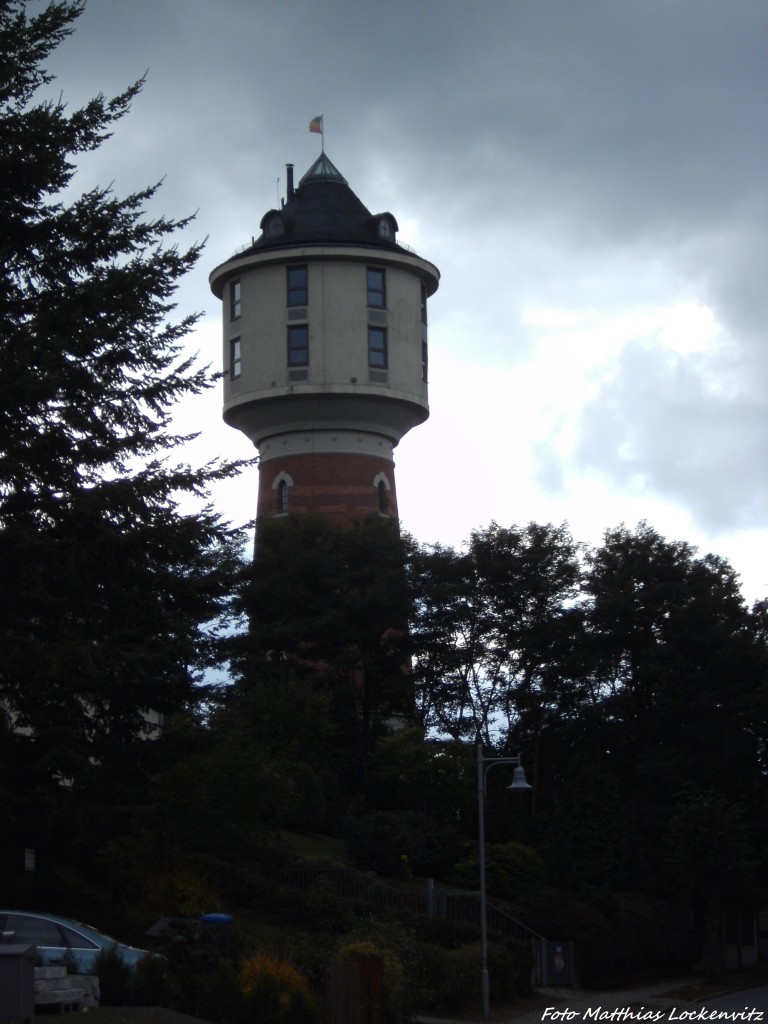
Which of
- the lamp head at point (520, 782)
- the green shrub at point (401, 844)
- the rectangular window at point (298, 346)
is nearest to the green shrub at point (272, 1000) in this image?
the lamp head at point (520, 782)

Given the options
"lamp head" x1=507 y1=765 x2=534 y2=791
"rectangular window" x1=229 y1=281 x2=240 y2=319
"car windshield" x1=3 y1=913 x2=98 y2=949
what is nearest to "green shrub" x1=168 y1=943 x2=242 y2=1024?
"car windshield" x1=3 y1=913 x2=98 y2=949

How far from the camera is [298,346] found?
58344 mm

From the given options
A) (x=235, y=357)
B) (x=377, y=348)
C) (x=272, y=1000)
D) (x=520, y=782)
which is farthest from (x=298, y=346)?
(x=272, y=1000)

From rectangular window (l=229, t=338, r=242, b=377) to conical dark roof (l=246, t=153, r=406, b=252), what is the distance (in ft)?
12.4

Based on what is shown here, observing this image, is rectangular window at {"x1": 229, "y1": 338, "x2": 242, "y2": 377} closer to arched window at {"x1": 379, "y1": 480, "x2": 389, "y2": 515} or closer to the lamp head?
arched window at {"x1": 379, "y1": 480, "x2": 389, "y2": 515}

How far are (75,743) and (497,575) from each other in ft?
99.2

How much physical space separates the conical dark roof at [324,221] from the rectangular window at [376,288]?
1.03 metres

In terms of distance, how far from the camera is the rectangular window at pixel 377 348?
58.4 meters

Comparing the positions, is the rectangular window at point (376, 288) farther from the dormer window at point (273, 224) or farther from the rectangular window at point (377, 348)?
the dormer window at point (273, 224)

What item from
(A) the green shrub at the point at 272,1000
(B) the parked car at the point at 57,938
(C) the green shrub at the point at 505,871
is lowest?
(A) the green shrub at the point at 272,1000

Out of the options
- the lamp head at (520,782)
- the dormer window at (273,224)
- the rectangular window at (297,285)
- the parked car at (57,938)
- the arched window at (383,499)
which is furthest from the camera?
the dormer window at (273,224)

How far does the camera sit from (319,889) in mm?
37062

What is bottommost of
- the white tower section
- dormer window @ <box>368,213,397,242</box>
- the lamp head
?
the lamp head

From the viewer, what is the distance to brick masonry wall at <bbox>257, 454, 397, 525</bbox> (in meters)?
58.9
